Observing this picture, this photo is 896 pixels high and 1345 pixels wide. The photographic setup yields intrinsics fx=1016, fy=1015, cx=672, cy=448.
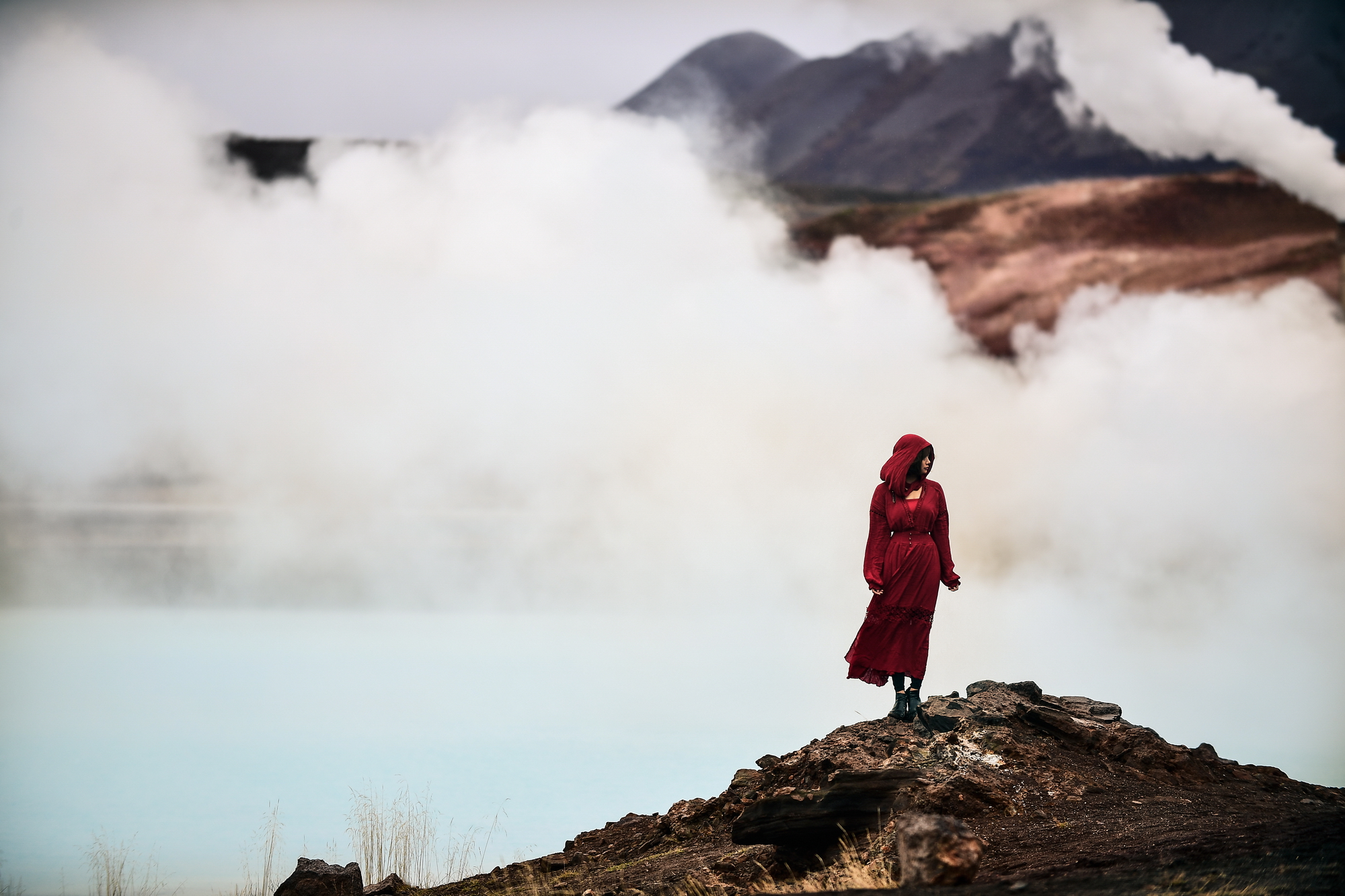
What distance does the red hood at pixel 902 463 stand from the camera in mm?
6805

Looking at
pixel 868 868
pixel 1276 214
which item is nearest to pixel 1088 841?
pixel 868 868

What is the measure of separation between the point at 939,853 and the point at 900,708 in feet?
7.82

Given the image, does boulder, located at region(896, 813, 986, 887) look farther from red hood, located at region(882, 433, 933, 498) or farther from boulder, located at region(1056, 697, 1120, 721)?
boulder, located at region(1056, 697, 1120, 721)

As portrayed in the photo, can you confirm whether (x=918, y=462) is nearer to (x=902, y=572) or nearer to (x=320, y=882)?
(x=902, y=572)

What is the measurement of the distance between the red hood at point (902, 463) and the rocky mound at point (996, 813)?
5.50 ft

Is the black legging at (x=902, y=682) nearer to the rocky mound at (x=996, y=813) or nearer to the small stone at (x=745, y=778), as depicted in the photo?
the rocky mound at (x=996, y=813)

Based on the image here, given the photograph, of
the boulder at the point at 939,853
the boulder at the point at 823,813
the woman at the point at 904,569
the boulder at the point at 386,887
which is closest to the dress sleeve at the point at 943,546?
the woman at the point at 904,569

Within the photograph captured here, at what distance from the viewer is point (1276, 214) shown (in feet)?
66.2

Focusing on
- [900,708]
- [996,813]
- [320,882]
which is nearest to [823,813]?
[996,813]

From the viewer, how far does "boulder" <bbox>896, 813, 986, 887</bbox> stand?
4762mm

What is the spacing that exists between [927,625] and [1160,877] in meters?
2.31

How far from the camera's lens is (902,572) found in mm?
6805

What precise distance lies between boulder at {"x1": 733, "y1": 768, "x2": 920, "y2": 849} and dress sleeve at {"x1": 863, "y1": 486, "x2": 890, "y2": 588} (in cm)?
149

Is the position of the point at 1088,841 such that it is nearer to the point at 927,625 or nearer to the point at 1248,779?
the point at 927,625
